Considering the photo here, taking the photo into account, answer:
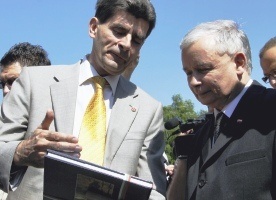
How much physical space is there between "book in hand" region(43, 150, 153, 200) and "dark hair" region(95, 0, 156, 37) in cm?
140

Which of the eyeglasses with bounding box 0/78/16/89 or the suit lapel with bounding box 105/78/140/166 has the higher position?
the suit lapel with bounding box 105/78/140/166

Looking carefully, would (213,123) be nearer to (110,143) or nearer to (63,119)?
(110,143)

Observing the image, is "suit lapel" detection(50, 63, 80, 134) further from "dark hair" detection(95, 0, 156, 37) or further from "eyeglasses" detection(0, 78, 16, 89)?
"eyeglasses" detection(0, 78, 16, 89)

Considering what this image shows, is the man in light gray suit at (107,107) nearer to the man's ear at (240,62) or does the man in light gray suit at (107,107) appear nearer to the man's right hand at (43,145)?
the man's right hand at (43,145)

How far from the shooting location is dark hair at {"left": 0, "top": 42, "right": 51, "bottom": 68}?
4770mm

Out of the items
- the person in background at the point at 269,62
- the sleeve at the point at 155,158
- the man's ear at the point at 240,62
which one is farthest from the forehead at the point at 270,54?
the sleeve at the point at 155,158

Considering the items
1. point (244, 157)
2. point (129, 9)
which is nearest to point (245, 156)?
point (244, 157)

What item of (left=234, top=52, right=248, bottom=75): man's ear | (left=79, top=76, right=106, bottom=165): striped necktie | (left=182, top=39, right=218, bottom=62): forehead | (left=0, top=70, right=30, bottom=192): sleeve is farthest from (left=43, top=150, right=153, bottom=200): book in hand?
(left=234, top=52, right=248, bottom=75): man's ear

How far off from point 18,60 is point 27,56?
0.11m

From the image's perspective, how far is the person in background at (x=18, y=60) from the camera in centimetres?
468

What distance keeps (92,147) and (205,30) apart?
1013mm

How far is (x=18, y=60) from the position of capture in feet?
15.6

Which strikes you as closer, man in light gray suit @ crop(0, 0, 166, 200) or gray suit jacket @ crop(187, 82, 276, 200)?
gray suit jacket @ crop(187, 82, 276, 200)

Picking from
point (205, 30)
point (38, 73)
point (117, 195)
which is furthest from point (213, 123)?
point (38, 73)
